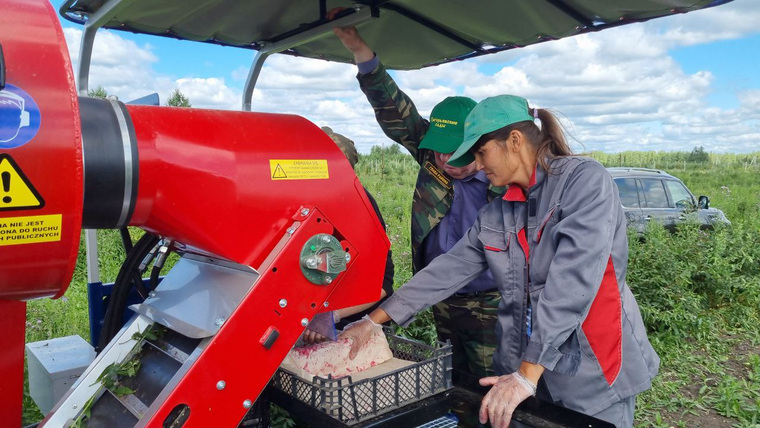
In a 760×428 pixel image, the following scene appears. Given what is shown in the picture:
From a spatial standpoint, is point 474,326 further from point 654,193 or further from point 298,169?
point 654,193

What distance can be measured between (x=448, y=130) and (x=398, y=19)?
64 centimetres

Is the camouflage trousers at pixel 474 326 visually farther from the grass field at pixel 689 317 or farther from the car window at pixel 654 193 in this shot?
the car window at pixel 654 193

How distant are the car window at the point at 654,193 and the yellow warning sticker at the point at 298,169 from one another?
1003cm

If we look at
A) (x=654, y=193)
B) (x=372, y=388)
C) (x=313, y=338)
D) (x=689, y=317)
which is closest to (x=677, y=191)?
(x=654, y=193)

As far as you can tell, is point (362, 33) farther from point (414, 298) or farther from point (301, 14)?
point (414, 298)

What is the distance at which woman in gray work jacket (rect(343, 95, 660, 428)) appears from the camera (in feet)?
6.03

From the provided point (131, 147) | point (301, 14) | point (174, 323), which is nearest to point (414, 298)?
point (174, 323)

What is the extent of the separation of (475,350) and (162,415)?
1900 millimetres

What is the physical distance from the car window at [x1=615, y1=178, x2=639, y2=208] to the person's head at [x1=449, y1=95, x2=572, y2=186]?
891cm

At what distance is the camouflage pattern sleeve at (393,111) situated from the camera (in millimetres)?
2711

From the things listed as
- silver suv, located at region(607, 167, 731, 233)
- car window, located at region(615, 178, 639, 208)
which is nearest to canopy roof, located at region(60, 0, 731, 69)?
silver suv, located at region(607, 167, 731, 233)

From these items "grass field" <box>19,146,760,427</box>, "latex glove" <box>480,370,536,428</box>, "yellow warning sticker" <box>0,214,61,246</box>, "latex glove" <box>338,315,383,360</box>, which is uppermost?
"yellow warning sticker" <box>0,214,61,246</box>

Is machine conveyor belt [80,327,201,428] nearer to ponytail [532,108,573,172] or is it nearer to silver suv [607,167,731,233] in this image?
ponytail [532,108,573,172]

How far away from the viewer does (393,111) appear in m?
2.87
